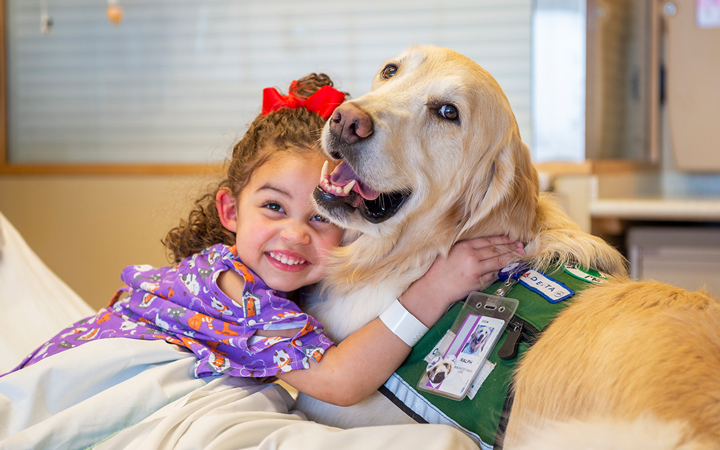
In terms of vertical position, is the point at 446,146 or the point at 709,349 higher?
the point at 446,146

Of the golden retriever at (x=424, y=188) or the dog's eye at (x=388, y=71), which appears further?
the dog's eye at (x=388, y=71)

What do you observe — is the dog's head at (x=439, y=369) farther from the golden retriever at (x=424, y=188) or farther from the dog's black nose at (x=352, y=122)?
the dog's black nose at (x=352, y=122)

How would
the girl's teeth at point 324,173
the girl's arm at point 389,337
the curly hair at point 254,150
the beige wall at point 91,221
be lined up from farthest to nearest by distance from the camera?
the beige wall at point 91,221
the curly hair at point 254,150
the girl's teeth at point 324,173
the girl's arm at point 389,337

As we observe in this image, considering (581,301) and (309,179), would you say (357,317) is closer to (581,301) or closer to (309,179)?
(309,179)

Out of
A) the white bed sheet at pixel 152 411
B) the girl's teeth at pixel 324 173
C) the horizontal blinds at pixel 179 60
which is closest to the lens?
the white bed sheet at pixel 152 411

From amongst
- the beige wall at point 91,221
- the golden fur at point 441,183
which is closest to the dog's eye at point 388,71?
the golden fur at point 441,183

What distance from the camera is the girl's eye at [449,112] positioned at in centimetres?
106

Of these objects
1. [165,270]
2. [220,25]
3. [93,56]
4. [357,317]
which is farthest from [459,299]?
[93,56]

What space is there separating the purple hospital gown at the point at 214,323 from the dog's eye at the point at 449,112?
0.44m

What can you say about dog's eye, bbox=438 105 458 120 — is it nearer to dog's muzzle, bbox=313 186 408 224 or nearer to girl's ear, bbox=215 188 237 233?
dog's muzzle, bbox=313 186 408 224

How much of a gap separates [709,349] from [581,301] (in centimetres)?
20

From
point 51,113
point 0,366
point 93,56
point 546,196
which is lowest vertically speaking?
point 0,366

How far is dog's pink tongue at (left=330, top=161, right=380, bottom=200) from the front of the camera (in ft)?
3.55

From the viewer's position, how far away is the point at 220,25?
301cm
